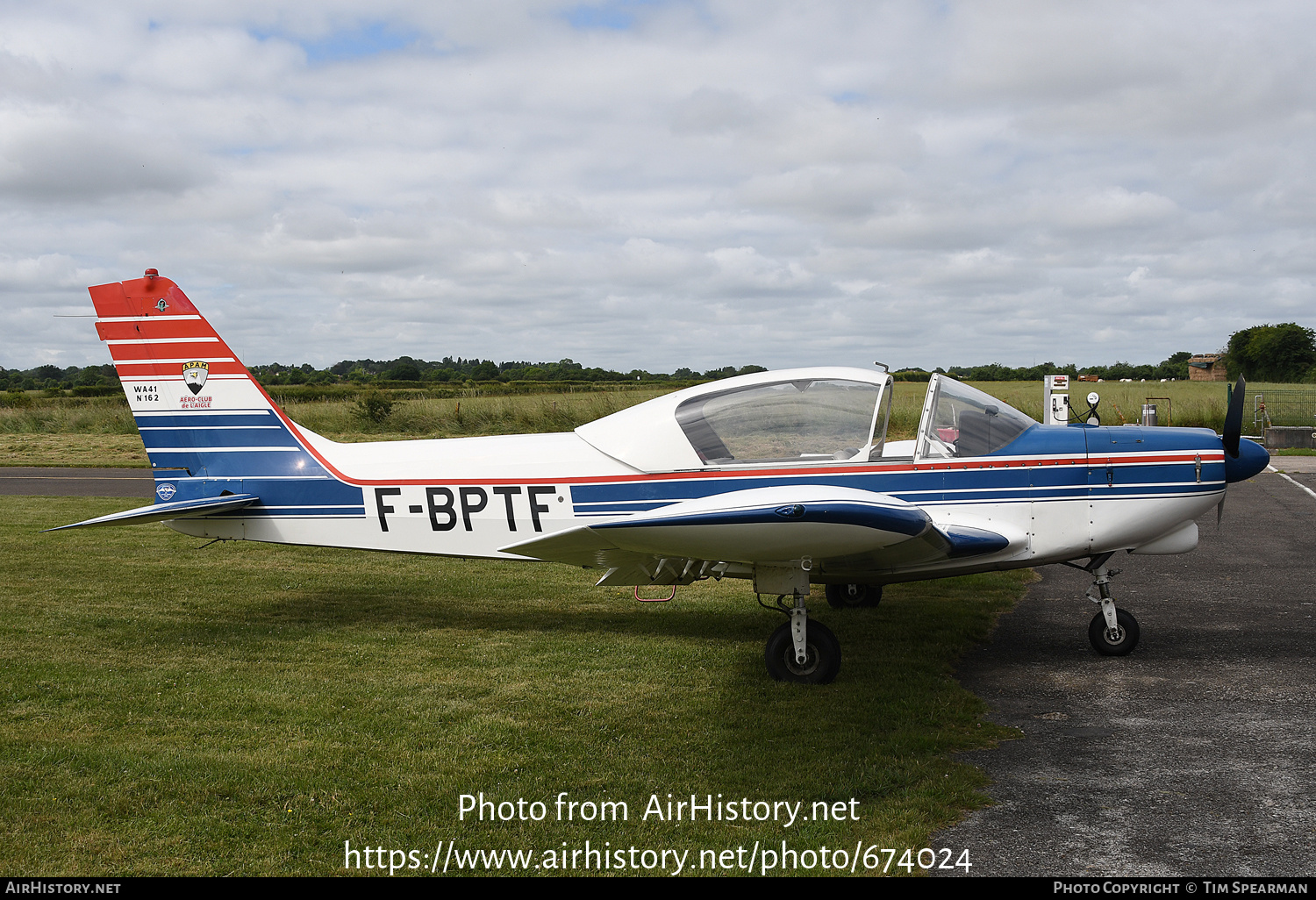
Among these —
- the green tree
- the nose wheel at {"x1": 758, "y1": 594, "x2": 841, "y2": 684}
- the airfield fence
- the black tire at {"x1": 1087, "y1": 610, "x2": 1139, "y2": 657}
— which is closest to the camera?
the nose wheel at {"x1": 758, "y1": 594, "x2": 841, "y2": 684}

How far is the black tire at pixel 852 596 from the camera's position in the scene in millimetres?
7793

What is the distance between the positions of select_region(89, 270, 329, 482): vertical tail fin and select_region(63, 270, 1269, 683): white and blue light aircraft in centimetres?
39

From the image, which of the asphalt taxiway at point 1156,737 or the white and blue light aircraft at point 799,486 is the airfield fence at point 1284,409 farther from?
the white and blue light aircraft at point 799,486

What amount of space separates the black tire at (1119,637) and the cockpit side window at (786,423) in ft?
7.02

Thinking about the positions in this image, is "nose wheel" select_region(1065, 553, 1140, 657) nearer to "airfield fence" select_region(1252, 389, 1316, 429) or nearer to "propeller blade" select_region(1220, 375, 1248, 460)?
"propeller blade" select_region(1220, 375, 1248, 460)

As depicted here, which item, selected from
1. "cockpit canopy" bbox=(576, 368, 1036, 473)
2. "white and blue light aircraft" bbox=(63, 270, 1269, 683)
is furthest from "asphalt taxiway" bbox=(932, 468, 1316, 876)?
"cockpit canopy" bbox=(576, 368, 1036, 473)

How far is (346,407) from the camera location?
3059 cm

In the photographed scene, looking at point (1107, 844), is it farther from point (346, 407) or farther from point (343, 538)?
point (346, 407)

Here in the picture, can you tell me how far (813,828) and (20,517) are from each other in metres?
13.1

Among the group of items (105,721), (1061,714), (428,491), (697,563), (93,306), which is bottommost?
(1061,714)

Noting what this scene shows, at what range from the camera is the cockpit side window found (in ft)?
19.9

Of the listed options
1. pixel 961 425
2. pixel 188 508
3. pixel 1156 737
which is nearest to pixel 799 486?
pixel 961 425

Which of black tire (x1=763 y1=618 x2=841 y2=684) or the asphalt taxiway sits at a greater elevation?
black tire (x1=763 y1=618 x2=841 y2=684)
